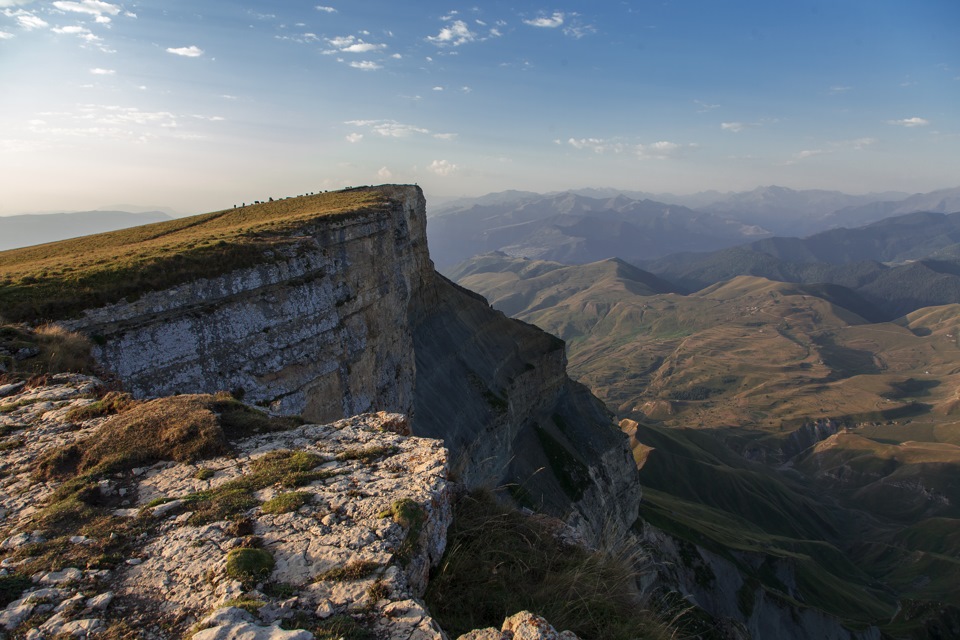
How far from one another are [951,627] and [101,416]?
122421mm

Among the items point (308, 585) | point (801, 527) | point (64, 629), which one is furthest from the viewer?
point (801, 527)

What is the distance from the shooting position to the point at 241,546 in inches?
294

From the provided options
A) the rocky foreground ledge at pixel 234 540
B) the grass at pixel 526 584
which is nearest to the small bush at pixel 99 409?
the rocky foreground ledge at pixel 234 540

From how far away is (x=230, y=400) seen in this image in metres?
12.7

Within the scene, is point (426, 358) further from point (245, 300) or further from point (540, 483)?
point (245, 300)

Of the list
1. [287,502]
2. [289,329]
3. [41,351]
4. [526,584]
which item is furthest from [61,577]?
[289,329]

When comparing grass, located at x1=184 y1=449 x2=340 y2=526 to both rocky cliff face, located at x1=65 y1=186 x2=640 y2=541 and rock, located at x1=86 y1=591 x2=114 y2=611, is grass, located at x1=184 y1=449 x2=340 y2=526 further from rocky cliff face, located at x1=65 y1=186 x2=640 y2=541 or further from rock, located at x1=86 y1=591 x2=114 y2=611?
rocky cliff face, located at x1=65 y1=186 x2=640 y2=541

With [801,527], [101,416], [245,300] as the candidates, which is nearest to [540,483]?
[245,300]

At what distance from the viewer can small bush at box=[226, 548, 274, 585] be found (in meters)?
6.85

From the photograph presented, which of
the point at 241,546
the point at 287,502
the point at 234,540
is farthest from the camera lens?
the point at 287,502

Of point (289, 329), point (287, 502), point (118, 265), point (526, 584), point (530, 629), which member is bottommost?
point (526, 584)

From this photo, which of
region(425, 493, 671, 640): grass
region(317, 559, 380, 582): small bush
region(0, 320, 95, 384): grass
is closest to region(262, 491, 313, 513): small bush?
region(317, 559, 380, 582): small bush

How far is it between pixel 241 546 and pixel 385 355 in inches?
1344

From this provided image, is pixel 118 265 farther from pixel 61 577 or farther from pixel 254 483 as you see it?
pixel 61 577
